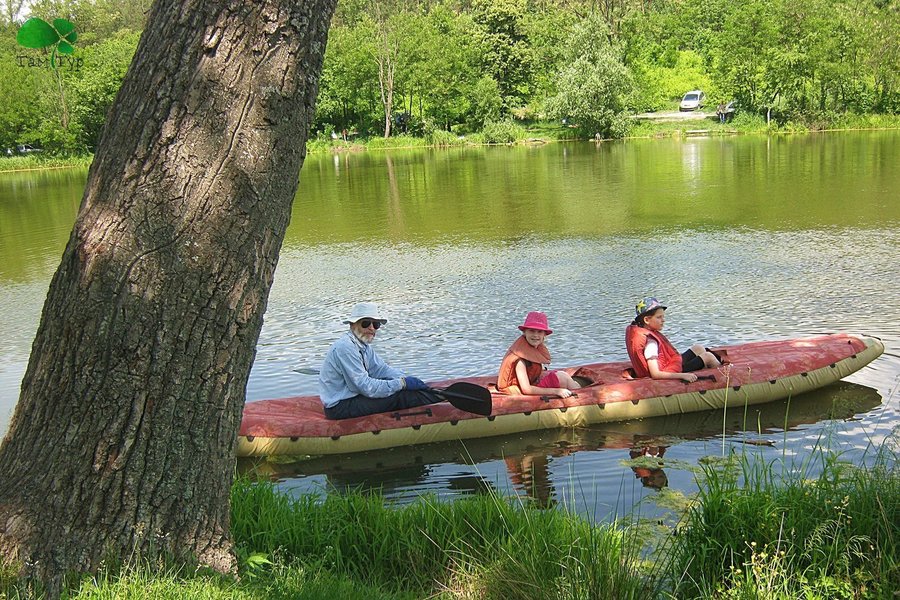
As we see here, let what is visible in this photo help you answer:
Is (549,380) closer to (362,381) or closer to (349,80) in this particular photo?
(362,381)

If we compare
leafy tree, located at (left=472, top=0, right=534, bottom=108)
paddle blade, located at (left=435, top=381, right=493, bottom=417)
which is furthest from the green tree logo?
leafy tree, located at (left=472, top=0, right=534, bottom=108)

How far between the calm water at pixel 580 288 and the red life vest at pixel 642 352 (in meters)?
0.56

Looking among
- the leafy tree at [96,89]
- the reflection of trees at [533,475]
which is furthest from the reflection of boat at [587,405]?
the leafy tree at [96,89]

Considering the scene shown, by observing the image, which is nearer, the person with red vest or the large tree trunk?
the large tree trunk

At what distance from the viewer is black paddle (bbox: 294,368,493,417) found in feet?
26.5

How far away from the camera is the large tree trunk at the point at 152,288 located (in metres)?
3.50

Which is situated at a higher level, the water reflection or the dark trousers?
the dark trousers

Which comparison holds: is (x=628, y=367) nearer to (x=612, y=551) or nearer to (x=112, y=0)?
(x=612, y=551)

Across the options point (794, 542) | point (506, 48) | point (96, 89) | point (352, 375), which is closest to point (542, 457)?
point (352, 375)

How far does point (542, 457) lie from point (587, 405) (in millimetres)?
798

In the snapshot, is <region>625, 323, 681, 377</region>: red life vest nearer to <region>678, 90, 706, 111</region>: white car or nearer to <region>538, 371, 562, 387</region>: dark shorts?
<region>538, 371, 562, 387</region>: dark shorts

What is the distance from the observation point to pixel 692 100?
6091 centimetres

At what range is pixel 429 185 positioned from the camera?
3212cm

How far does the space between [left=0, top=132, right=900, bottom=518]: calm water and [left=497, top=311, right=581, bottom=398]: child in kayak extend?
44cm
